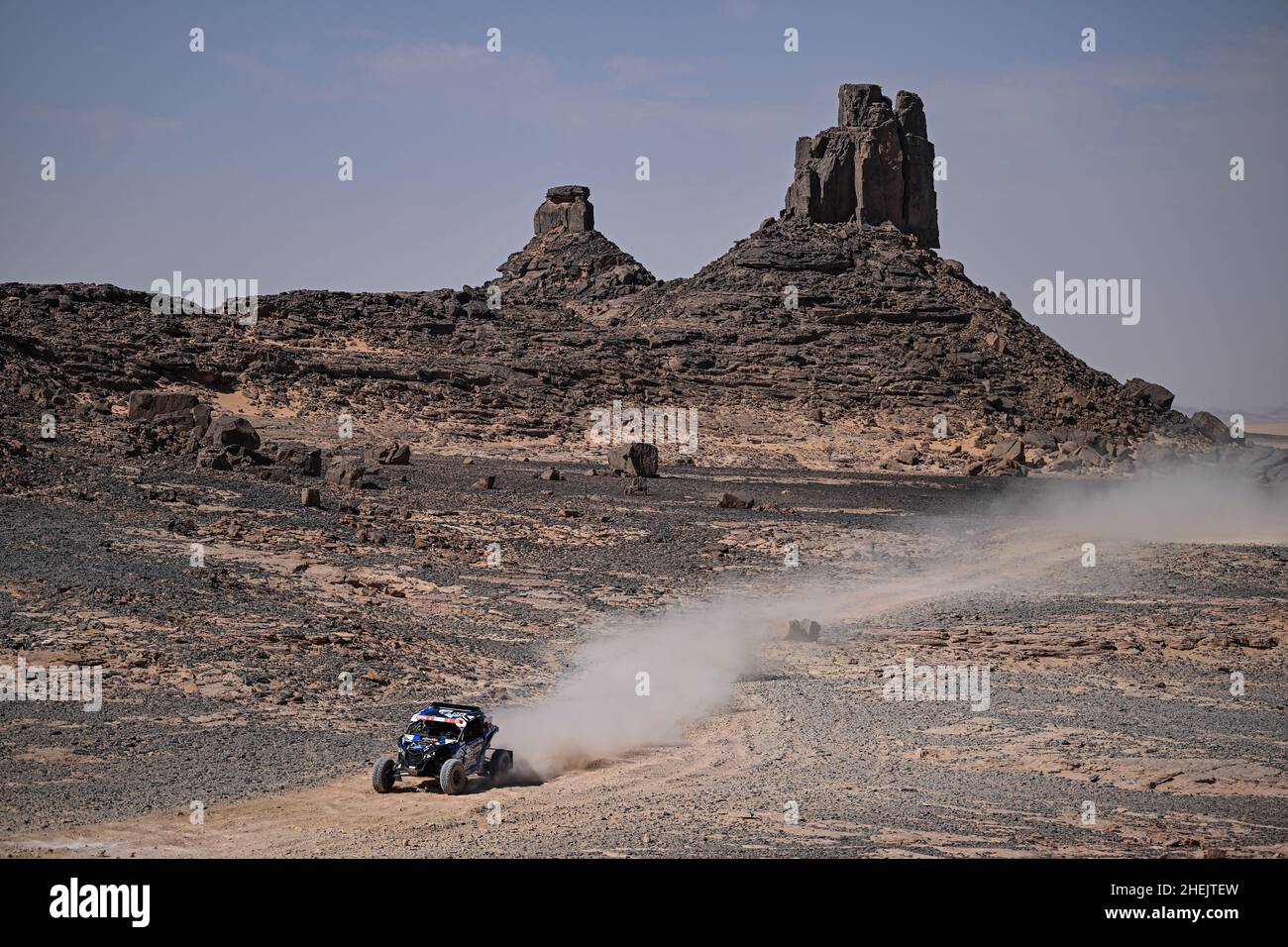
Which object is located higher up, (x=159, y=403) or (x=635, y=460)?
(x=159, y=403)

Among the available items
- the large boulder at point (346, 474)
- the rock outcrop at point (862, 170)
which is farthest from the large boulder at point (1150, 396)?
the large boulder at point (346, 474)

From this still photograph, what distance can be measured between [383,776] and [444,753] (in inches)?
27.4

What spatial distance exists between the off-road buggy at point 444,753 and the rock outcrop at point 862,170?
78851 millimetres

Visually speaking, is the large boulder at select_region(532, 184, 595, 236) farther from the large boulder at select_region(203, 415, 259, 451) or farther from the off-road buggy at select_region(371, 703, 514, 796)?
the off-road buggy at select_region(371, 703, 514, 796)

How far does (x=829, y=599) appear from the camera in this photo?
3003cm

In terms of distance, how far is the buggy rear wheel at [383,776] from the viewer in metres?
14.3

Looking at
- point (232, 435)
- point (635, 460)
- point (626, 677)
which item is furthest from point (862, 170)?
point (626, 677)

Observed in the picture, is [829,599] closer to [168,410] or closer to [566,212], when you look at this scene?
[168,410]

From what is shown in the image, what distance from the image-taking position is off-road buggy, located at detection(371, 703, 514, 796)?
1432cm

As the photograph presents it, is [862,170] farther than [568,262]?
No

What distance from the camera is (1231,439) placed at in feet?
253

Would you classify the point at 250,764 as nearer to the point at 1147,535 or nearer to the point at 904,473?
the point at 1147,535

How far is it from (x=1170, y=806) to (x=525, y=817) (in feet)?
22.8
